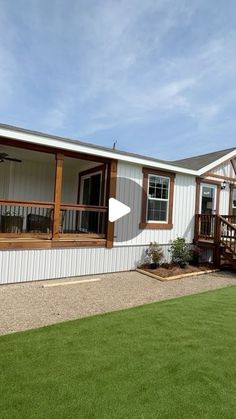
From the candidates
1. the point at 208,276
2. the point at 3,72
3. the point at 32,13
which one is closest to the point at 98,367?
the point at 208,276

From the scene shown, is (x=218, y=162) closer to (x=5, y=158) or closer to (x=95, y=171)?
(x=95, y=171)

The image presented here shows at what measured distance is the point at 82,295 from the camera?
6125 mm

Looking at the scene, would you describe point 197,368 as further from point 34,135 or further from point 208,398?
point 34,135

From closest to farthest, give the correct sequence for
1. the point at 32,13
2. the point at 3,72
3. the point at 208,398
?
the point at 208,398 < the point at 32,13 < the point at 3,72

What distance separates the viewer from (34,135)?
698 centimetres

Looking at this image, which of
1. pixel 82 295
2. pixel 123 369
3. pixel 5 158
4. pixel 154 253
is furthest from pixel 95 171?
pixel 123 369

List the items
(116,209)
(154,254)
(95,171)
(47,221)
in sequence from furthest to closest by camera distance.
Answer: (95,171) → (154,254) → (47,221) → (116,209)

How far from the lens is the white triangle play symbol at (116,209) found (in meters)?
8.49

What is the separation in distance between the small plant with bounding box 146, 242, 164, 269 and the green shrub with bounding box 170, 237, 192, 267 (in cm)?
44

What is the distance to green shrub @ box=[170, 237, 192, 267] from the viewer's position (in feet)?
30.2

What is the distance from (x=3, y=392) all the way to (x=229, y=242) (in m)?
8.26

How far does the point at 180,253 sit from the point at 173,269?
0.70 meters

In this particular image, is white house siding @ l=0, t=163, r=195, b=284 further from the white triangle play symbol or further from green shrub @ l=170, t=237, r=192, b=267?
green shrub @ l=170, t=237, r=192, b=267

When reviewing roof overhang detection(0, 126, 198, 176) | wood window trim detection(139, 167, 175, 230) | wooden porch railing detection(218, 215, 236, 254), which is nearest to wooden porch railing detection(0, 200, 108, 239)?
wood window trim detection(139, 167, 175, 230)
